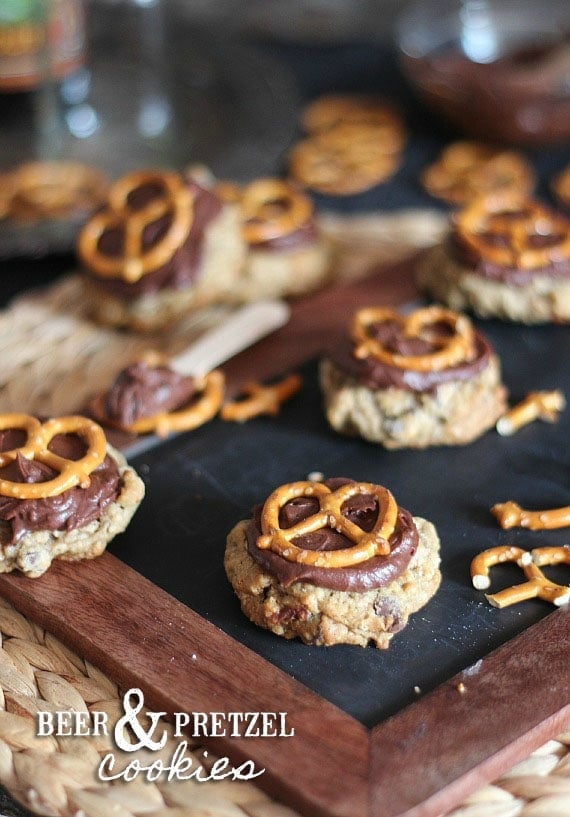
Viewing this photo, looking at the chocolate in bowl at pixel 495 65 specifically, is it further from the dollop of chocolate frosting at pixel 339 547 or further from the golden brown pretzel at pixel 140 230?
the dollop of chocolate frosting at pixel 339 547

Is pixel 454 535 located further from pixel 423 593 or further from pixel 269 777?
pixel 269 777

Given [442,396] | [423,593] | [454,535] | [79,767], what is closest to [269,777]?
[79,767]

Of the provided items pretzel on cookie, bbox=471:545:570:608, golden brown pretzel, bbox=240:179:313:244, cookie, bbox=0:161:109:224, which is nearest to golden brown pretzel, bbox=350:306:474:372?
pretzel on cookie, bbox=471:545:570:608

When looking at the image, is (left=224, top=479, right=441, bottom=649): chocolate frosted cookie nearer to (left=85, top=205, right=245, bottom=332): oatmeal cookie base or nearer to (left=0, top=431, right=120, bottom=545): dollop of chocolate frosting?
(left=0, top=431, right=120, bottom=545): dollop of chocolate frosting

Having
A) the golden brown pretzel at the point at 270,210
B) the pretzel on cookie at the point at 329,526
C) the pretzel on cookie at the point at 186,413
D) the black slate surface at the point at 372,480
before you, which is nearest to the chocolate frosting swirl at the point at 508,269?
the black slate surface at the point at 372,480

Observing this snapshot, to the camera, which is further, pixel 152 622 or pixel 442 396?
pixel 442 396

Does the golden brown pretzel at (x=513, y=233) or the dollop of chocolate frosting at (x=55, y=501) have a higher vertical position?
the golden brown pretzel at (x=513, y=233)
